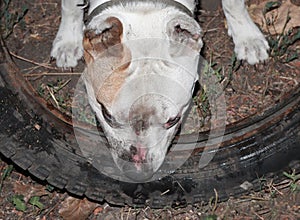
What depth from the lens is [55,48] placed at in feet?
15.5

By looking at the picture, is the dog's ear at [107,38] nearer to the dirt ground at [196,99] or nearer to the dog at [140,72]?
the dog at [140,72]

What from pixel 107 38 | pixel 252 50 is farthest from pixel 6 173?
pixel 252 50

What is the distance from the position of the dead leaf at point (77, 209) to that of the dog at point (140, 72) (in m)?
0.39

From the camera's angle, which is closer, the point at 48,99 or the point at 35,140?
the point at 35,140

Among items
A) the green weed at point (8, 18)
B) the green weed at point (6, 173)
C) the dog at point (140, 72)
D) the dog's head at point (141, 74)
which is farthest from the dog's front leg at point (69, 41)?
the dog's head at point (141, 74)

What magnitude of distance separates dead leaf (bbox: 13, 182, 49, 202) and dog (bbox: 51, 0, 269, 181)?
22.8 inches

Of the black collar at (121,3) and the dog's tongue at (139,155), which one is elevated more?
the black collar at (121,3)

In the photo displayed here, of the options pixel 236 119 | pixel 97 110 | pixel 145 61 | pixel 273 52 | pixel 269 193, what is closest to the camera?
pixel 145 61

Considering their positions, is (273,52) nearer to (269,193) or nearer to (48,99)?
(269,193)

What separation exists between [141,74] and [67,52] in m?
1.35

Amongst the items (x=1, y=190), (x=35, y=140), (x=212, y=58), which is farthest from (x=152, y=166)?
(x=212, y=58)

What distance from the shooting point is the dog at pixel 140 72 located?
341cm

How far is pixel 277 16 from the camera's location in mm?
4828

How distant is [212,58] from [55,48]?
0.95 metres
